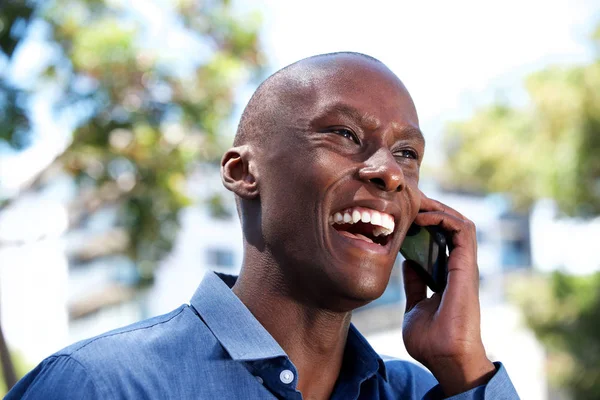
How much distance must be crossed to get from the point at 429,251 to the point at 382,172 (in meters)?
0.52

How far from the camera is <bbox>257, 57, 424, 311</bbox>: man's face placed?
2365 mm

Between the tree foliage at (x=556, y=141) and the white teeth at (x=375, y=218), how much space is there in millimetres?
13430

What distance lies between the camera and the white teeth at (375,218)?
2395 mm

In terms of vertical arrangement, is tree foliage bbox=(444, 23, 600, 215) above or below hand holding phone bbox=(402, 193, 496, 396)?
above

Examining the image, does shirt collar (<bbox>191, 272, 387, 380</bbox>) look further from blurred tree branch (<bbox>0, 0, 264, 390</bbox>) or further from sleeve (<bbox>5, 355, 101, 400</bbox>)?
blurred tree branch (<bbox>0, 0, 264, 390</bbox>)

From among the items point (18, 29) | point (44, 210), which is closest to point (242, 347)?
point (18, 29)

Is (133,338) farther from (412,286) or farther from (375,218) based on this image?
(412,286)

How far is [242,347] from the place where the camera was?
7.65ft

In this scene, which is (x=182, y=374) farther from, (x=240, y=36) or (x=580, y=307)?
(x=580, y=307)

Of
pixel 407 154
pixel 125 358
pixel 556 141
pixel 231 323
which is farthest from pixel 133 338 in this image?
pixel 556 141

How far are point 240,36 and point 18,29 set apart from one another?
14.6 feet

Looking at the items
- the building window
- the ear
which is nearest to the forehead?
the ear

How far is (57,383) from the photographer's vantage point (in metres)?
2.12

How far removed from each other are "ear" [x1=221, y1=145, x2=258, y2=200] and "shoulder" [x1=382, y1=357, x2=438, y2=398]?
70 cm
